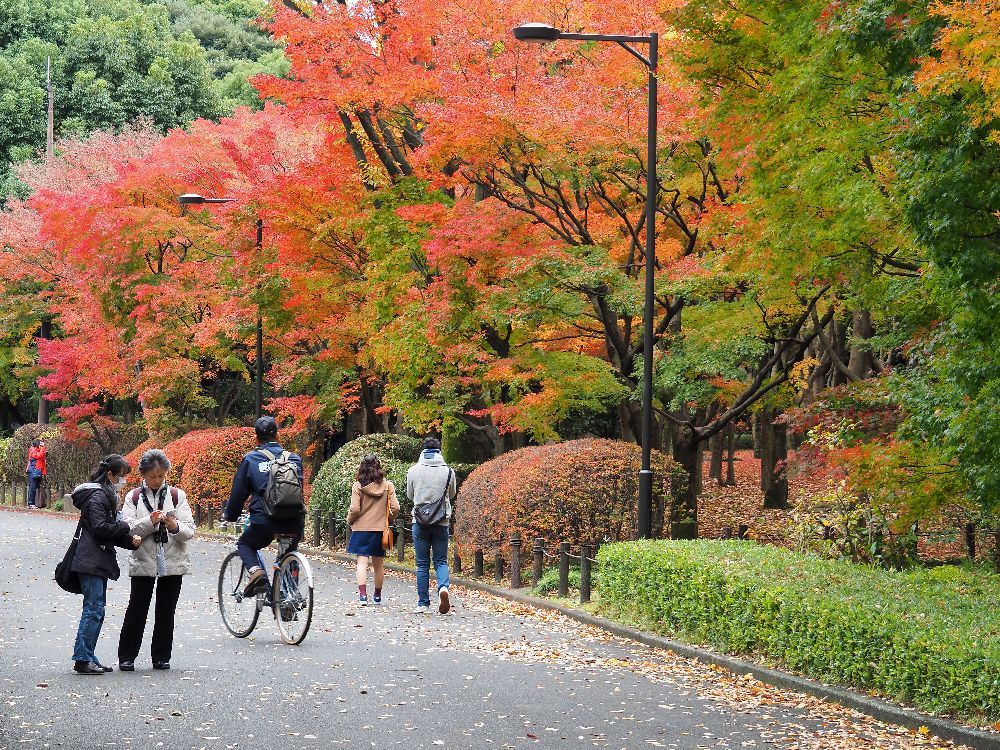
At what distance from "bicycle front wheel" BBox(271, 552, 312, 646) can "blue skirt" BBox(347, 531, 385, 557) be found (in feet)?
13.0

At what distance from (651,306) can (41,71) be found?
45279 millimetres

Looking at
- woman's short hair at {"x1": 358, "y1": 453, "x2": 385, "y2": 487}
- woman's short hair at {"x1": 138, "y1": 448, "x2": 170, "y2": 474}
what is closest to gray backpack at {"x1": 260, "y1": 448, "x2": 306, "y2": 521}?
woman's short hair at {"x1": 138, "y1": 448, "x2": 170, "y2": 474}

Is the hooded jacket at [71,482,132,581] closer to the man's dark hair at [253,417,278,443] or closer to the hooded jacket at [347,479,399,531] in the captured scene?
the man's dark hair at [253,417,278,443]

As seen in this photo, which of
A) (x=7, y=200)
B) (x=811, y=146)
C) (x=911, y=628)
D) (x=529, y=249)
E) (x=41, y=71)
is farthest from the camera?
(x=41, y=71)

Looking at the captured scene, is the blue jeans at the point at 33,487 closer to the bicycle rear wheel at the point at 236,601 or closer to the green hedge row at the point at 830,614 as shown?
the bicycle rear wheel at the point at 236,601

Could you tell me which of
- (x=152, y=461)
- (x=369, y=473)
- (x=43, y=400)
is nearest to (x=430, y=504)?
Answer: (x=369, y=473)

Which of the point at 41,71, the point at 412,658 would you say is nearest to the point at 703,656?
the point at 412,658

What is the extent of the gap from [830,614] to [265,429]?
5081 mm

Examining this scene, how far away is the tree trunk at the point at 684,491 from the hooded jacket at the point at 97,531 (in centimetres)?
938

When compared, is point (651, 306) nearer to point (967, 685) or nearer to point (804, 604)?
point (804, 604)

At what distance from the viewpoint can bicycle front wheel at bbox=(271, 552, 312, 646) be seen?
11188 mm

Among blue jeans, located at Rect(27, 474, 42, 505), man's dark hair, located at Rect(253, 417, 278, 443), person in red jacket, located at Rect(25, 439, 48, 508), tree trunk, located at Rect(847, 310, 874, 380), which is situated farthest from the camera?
blue jeans, located at Rect(27, 474, 42, 505)

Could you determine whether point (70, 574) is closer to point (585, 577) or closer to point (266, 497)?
point (266, 497)

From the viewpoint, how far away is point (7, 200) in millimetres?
49406
